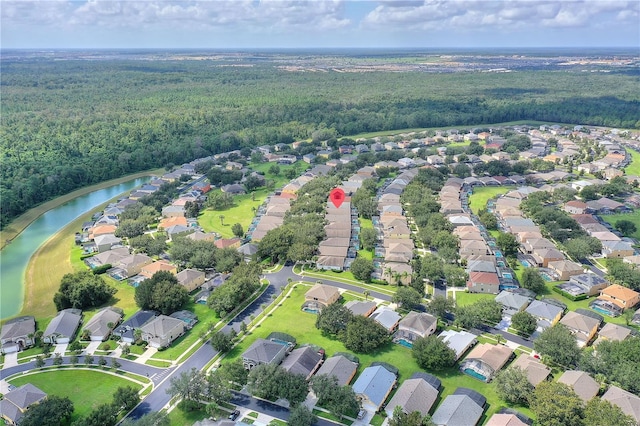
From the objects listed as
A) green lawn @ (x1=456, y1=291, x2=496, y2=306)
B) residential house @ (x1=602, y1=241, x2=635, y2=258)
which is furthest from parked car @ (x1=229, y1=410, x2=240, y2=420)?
residential house @ (x1=602, y1=241, x2=635, y2=258)

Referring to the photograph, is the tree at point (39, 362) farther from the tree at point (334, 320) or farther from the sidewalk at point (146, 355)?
the tree at point (334, 320)

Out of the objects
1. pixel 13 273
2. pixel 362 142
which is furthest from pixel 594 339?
pixel 362 142

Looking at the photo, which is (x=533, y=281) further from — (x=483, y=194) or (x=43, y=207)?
(x=43, y=207)

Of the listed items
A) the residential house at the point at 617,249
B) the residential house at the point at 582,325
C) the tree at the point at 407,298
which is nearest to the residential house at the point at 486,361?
the residential house at the point at 582,325

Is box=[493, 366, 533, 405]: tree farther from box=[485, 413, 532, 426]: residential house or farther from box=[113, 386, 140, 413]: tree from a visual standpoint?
box=[113, 386, 140, 413]: tree

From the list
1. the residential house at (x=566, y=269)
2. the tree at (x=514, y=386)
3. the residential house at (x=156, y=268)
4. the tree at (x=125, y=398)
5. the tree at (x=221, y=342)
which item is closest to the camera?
the tree at (x=125, y=398)
